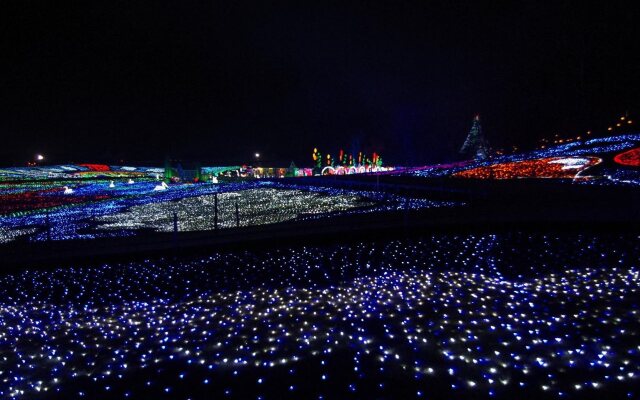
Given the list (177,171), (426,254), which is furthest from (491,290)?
(177,171)

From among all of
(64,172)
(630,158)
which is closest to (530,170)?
(630,158)

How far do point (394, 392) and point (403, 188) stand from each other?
1606 cm

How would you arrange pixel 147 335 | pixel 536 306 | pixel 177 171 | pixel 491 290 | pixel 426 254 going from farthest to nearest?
pixel 177 171 → pixel 426 254 → pixel 491 290 → pixel 536 306 → pixel 147 335

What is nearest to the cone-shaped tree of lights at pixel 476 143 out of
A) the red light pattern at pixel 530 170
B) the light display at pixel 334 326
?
the red light pattern at pixel 530 170

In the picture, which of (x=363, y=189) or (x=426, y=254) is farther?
(x=363, y=189)

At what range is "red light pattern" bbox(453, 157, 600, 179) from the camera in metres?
19.5

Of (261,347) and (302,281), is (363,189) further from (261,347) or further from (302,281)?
(261,347)

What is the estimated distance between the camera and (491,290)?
5.77 metres

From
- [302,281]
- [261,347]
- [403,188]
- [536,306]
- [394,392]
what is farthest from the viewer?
[403,188]

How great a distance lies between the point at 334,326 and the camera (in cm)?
476

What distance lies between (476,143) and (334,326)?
162 feet

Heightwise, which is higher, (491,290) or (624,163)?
(624,163)

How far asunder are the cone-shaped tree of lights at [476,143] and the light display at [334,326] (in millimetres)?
42291

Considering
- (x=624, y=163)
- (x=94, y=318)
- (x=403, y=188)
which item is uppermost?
(x=624, y=163)
